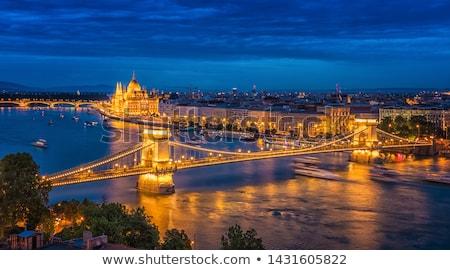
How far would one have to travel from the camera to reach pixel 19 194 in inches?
161

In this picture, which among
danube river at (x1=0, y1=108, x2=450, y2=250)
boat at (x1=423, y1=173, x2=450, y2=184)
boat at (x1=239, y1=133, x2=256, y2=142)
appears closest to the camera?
danube river at (x1=0, y1=108, x2=450, y2=250)

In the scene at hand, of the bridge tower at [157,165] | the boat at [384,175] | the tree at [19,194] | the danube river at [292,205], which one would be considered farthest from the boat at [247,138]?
the tree at [19,194]

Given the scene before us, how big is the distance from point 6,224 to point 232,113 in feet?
58.5

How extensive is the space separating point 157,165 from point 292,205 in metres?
1.89

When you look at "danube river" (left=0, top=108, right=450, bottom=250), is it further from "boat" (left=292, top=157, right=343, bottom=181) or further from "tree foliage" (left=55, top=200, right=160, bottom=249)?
"tree foliage" (left=55, top=200, right=160, bottom=249)

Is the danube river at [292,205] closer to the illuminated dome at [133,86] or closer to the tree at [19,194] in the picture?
the tree at [19,194]

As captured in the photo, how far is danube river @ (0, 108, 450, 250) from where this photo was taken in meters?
5.27

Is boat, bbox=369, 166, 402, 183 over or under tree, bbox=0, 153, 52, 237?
under

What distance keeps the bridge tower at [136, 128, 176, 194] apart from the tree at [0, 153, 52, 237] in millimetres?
3095

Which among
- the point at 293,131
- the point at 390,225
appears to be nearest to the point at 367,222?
the point at 390,225

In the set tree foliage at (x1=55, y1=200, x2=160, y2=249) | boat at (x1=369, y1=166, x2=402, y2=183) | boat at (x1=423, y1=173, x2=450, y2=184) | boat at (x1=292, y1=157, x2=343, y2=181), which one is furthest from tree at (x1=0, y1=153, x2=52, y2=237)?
boat at (x1=423, y1=173, x2=450, y2=184)

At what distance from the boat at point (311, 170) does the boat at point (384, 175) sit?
0.61 m

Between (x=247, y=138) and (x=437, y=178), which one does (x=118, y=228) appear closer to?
(x=437, y=178)

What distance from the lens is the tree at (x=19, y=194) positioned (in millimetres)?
3975
